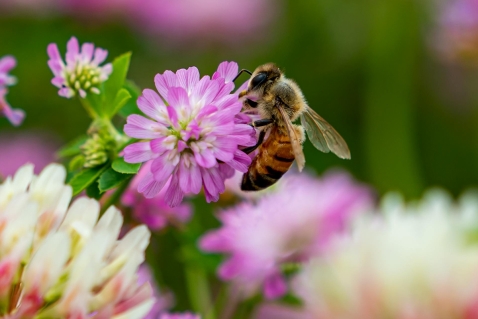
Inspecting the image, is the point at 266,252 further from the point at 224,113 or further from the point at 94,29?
the point at 94,29

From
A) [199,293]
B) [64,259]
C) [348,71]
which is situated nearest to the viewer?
[64,259]

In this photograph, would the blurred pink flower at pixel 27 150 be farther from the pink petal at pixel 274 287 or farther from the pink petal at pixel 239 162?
the pink petal at pixel 239 162

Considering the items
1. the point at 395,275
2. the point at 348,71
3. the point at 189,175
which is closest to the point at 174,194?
the point at 189,175

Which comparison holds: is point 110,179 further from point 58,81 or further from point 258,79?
point 258,79

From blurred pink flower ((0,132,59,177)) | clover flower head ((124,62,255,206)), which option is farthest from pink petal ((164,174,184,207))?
blurred pink flower ((0,132,59,177))

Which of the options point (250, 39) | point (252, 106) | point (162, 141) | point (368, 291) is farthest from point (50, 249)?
point (250, 39)

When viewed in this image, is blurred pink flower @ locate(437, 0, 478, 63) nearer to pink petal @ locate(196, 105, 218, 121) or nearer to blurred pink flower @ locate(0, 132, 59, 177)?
blurred pink flower @ locate(0, 132, 59, 177)

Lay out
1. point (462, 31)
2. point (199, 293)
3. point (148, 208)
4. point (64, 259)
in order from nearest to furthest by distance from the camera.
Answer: point (64, 259) < point (148, 208) < point (199, 293) < point (462, 31)
